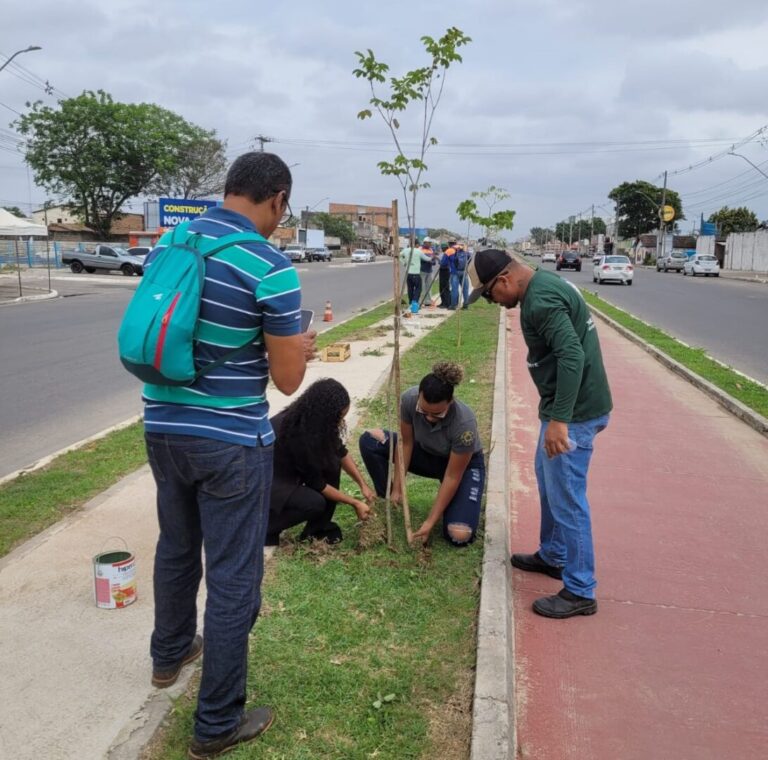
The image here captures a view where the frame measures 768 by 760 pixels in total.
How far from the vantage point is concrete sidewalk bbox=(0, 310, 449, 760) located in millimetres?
2631

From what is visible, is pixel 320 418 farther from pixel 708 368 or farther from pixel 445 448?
pixel 708 368

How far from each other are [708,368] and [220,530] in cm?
957

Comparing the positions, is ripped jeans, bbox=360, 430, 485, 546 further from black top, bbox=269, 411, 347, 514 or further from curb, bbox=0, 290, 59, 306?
curb, bbox=0, 290, 59, 306

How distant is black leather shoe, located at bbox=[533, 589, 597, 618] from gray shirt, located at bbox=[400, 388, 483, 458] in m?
0.93

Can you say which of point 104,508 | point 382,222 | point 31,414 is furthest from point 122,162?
point 382,222

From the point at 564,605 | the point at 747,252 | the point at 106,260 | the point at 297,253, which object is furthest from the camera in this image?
the point at 297,253

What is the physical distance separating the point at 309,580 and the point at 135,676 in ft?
3.50

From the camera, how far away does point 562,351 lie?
3.27 m

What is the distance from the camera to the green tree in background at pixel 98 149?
164 ft

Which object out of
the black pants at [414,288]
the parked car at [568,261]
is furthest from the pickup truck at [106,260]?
the parked car at [568,261]

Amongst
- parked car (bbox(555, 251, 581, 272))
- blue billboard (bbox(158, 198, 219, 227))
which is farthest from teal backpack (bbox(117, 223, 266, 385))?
parked car (bbox(555, 251, 581, 272))

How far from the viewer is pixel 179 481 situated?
2.44 metres

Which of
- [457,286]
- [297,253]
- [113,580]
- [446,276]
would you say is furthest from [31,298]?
[297,253]

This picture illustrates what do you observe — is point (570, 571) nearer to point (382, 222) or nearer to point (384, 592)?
point (384, 592)
